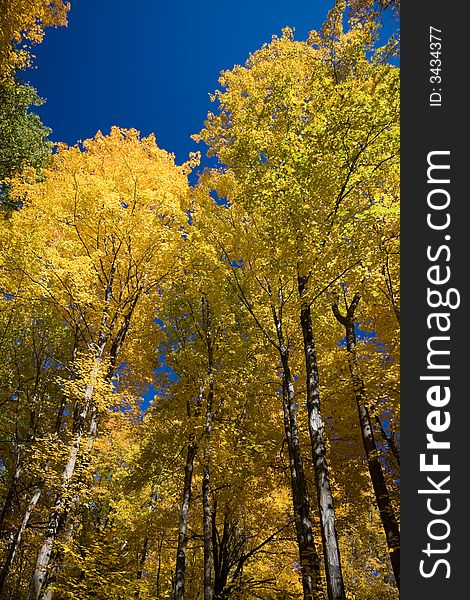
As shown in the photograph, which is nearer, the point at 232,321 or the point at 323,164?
the point at 323,164

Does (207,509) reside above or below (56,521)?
above

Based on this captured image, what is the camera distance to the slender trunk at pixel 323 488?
469 centimetres

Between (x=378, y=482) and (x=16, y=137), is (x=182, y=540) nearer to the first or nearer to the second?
(x=378, y=482)

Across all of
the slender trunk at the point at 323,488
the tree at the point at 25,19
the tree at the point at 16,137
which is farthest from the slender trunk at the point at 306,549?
the tree at the point at 16,137

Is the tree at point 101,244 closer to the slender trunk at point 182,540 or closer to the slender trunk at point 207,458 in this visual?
the slender trunk at point 207,458

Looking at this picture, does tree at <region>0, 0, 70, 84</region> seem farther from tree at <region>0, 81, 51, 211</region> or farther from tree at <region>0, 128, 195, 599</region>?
tree at <region>0, 81, 51, 211</region>

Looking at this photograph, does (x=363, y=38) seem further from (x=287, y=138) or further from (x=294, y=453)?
(x=294, y=453)

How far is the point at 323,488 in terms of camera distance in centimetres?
529

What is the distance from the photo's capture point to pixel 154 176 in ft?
35.4

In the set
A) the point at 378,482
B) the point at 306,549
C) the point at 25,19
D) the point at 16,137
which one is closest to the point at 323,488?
the point at 306,549

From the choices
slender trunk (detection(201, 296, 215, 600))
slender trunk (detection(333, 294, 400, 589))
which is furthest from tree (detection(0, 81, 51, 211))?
slender trunk (detection(333, 294, 400, 589))

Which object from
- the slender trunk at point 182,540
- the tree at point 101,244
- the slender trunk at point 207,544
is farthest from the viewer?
the tree at point 101,244

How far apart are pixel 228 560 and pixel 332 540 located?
6752 millimetres

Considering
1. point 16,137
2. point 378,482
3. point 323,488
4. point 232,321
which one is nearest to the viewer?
point 323,488
